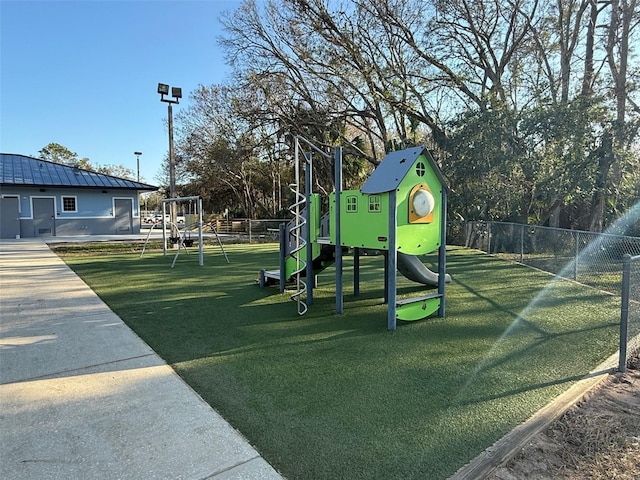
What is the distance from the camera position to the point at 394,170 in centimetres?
486

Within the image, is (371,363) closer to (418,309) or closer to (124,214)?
(418,309)

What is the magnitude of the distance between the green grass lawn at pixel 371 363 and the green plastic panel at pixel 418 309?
139 millimetres

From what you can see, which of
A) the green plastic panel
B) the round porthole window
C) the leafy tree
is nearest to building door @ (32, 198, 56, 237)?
the green plastic panel

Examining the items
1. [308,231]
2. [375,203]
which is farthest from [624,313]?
[308,231]

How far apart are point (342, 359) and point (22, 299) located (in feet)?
18.9

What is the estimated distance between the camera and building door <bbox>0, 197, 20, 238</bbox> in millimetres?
19641

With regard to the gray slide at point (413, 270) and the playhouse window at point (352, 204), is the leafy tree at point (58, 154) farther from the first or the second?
the gray slide at point (413, 270)

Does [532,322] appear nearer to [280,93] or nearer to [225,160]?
[280,93]

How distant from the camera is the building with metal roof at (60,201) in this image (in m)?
19.9

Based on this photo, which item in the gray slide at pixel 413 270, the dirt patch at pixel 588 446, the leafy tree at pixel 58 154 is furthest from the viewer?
the leafy tree at pixel 58 154

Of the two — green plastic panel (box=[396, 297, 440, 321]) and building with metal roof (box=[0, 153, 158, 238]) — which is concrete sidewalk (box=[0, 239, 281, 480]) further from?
building with metal roof (box=[0, 153, 158, 238])

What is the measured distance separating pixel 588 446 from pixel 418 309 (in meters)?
2.73

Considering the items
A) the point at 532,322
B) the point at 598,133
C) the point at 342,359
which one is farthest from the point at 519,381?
the point at 598,133

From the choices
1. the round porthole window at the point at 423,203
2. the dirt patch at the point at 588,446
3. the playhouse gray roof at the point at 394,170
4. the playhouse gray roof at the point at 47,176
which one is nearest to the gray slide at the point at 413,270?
the round porthole window at the point at 423,203
